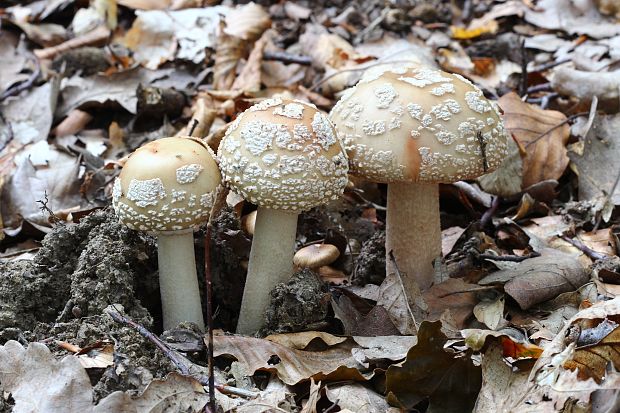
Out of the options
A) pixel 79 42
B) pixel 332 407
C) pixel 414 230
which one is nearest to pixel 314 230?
pixel 414 230

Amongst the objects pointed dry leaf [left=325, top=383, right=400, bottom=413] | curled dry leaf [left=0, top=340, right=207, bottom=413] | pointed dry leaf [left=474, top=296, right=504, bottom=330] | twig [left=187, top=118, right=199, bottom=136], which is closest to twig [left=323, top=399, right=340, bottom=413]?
pointed dry leaf [left=325, top=383, right=400, bottom=413]

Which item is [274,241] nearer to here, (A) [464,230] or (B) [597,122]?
(A) [464,230]

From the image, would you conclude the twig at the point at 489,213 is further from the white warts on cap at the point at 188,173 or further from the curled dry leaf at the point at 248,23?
the curled dry leaf at the point at 248,23

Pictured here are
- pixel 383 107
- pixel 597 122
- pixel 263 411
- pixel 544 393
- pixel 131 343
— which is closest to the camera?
pixel 544 393

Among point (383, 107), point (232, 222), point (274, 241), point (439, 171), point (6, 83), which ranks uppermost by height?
point (383, 107)

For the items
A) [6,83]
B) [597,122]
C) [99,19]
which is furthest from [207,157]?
[99,19]

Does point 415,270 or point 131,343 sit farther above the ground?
point 131,343

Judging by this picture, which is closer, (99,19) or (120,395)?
(120,395)
